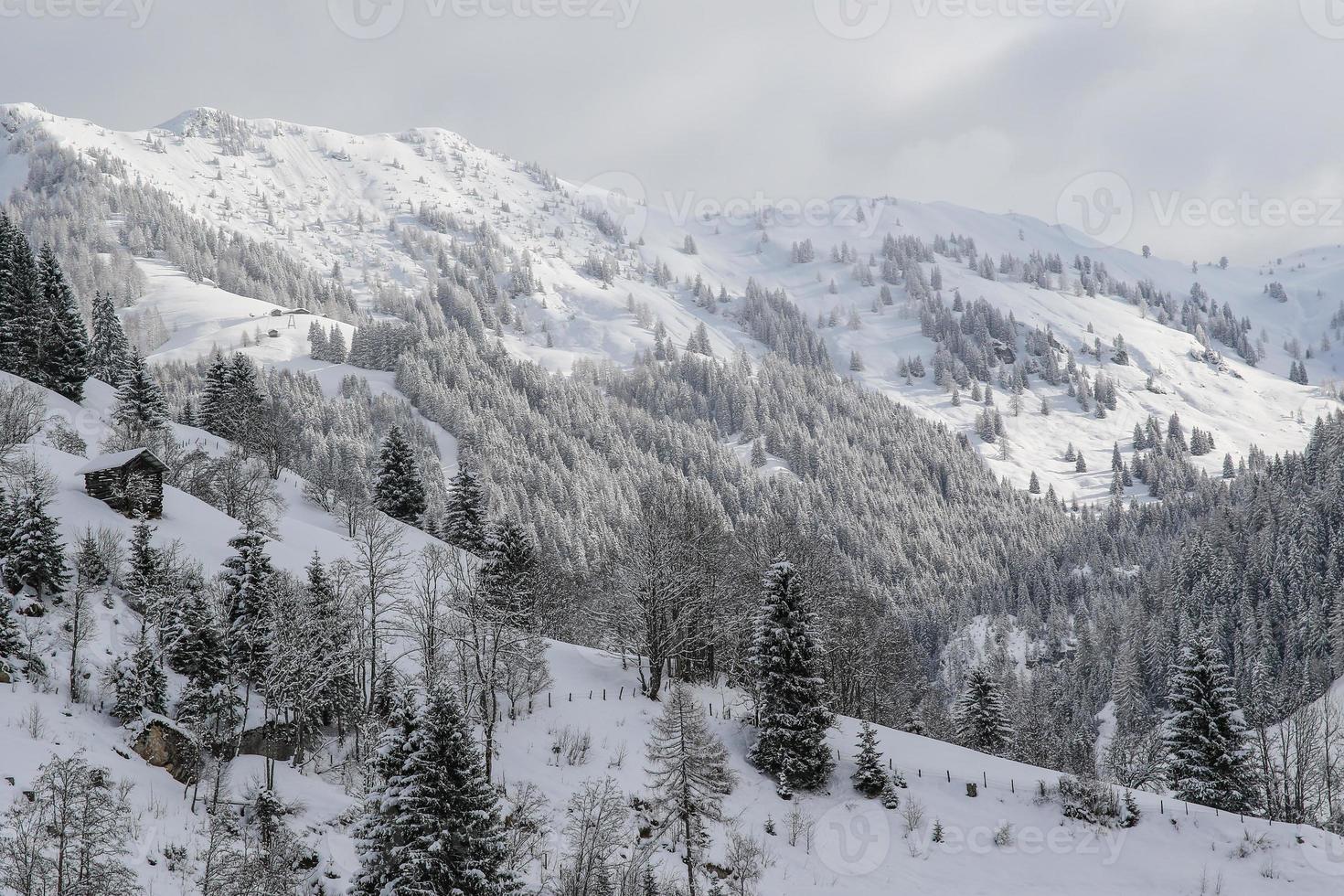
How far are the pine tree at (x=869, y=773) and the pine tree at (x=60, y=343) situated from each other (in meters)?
66.4

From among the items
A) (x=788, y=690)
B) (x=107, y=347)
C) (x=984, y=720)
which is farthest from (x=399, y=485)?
(x=984, y=720)

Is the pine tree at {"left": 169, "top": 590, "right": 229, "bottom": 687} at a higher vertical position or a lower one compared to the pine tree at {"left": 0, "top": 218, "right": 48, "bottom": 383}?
lower

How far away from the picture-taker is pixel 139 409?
59.8m

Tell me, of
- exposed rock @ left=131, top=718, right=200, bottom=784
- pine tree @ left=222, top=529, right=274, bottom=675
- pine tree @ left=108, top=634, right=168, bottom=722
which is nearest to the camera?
exposed rock @ left=131, top=718, right=200, bottom=784

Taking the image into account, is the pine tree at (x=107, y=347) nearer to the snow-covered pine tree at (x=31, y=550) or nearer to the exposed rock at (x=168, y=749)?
Answer: the snow-covered pine tree at (x=31, y=550)

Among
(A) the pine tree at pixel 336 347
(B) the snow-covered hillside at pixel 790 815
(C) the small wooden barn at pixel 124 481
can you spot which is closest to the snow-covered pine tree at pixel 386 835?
(B) the snow-covered hillside at pixel 790 815

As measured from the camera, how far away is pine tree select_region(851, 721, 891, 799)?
36.2m

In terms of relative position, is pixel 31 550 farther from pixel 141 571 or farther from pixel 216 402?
pixel 216 402

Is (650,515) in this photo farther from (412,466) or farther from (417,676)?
(412,466)

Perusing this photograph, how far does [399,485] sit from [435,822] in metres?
50.2

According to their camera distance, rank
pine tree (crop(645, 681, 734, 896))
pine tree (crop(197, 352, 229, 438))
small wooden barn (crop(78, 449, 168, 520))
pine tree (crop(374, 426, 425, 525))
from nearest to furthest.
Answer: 1. pine tree (crop(645, 681, 734, 896))
2. small wooden barn (crop(78, 449, 168, 520))
3. pine tree (crop(374, 426, 425, 525))
4. pine tree (crop(197, 352, 229, 438))

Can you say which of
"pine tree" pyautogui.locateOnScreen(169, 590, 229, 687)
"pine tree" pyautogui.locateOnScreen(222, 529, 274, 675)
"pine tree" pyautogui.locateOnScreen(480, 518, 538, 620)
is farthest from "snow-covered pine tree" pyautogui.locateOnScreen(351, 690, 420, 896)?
"pine tree" pyautogui.locateOnScreen(480, 518, 538, 620)

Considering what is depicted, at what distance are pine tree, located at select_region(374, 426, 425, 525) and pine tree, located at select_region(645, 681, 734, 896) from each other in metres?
40.9

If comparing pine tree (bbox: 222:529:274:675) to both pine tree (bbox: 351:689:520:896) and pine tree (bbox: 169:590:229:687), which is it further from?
pine tree (bbox: 351:689:520:896)
